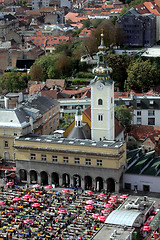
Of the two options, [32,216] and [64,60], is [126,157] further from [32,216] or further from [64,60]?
[64,60]

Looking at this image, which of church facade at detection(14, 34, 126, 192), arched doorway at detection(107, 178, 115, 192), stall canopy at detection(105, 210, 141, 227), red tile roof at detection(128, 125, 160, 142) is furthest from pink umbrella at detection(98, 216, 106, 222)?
red tile roof at detection(128, 125, 160, 142)

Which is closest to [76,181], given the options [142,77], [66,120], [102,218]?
[102,218]

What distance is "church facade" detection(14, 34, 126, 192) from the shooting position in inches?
3484

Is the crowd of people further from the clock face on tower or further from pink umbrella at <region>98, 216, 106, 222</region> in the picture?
the clock face on tower

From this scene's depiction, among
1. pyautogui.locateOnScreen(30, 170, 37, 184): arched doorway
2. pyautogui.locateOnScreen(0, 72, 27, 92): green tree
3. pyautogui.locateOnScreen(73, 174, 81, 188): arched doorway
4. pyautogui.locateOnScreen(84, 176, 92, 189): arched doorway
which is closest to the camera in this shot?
pyautogui.locateOnScreen(84, 176, 92, 189): arched doorway

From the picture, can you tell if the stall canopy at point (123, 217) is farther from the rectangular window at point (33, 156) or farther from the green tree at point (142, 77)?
the green tree at point (142, 77)

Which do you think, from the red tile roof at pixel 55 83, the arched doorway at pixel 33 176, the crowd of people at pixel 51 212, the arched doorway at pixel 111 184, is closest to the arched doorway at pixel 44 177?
the arched doorway at pixel 33 176

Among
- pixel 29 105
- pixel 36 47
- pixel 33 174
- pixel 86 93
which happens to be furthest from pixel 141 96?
pixel 36 47

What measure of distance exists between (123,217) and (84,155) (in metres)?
15.7

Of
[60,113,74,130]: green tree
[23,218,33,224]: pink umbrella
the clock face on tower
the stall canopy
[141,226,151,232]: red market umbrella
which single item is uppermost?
the clock face on tower

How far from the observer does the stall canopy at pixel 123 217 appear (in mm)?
74662

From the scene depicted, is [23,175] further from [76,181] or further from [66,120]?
[66,120]

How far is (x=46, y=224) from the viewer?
3039 inches

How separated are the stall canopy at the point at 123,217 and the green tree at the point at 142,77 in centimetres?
6450
